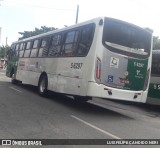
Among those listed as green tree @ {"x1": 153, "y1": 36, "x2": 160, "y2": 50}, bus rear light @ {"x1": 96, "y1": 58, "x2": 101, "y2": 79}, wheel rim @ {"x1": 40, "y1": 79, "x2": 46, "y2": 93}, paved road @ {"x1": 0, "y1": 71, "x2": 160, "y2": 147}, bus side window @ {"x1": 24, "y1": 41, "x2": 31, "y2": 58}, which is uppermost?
green tree @ {"x1": 153, "y1": 36, "x2": 160, "y2": 50}

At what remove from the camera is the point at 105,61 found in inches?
477

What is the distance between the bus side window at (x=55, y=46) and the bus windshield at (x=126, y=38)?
3726 mm

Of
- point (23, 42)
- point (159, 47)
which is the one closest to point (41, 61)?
point (23, 42)

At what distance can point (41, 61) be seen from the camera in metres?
17.6

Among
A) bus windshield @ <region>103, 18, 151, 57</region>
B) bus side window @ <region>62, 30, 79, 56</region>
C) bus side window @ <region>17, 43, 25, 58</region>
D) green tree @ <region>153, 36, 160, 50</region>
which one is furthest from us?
green tree @ <region>153, 36, 160, 50</region>

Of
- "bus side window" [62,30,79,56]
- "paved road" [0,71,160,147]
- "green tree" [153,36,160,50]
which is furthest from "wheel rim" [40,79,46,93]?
"green tree" [153,36,160,50]

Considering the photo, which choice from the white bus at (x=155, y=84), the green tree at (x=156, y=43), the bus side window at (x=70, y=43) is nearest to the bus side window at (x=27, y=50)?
the bus side window at (x=70, y=43)

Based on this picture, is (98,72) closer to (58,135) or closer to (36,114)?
(36,114)

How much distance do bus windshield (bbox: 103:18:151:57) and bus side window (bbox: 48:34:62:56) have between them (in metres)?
3.73

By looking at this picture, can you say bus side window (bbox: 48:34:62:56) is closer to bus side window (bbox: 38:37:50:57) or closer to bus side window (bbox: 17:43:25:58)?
bus side window (bbox: 38:37:50:57)

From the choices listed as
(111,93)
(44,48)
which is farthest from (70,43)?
(44,48)

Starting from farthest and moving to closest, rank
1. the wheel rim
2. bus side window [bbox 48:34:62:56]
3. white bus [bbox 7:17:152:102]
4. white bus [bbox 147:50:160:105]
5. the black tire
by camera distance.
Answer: the wheel rim < the black tire < white bus [bbox 147:50:160:105] < bus side window [bbox 48:34:62:56] < white bus [bbox 7:17:152:102]

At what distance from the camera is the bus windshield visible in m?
12.2

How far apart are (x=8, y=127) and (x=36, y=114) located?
2.36m
